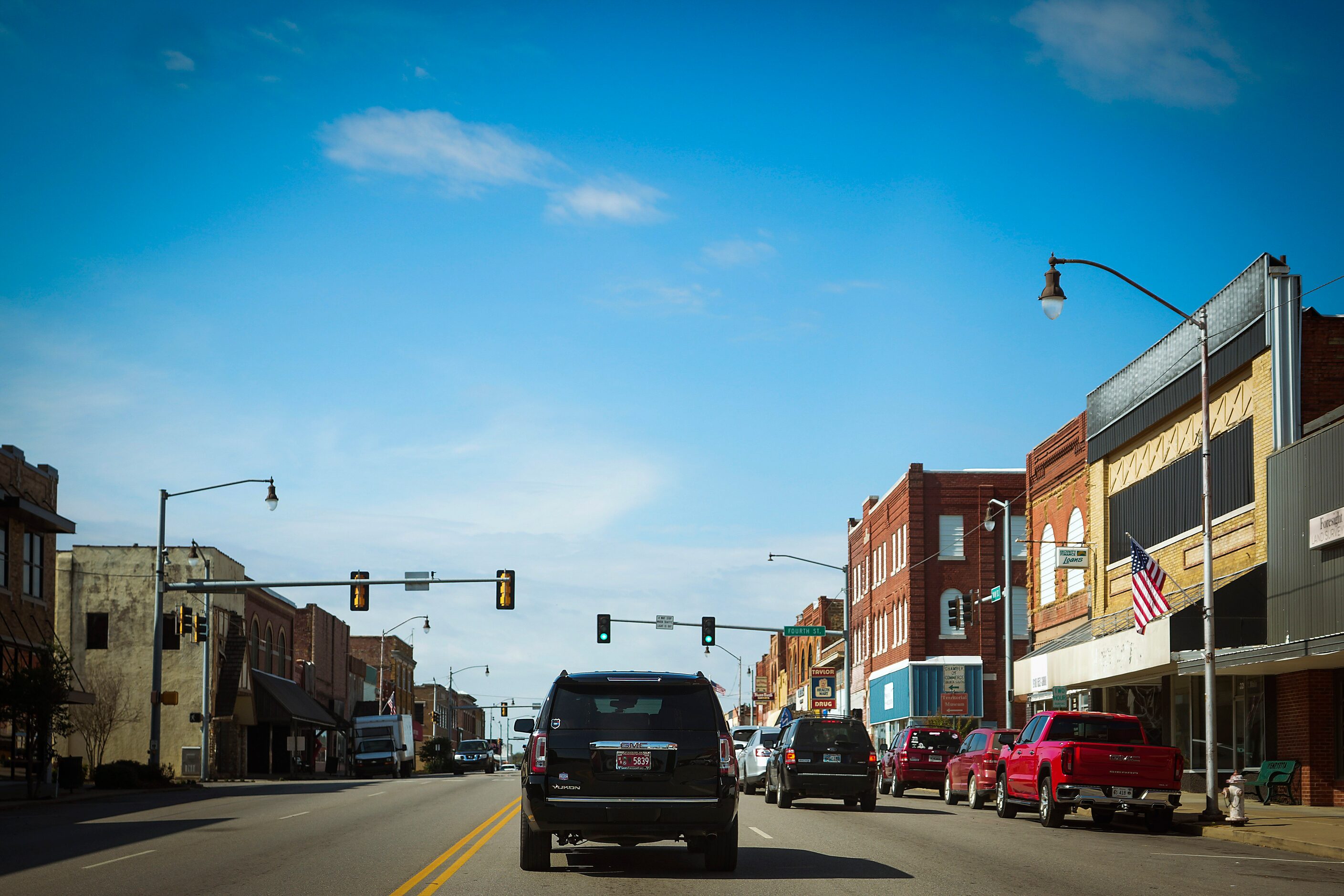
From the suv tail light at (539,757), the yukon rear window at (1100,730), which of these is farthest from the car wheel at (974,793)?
the suv tail light at (539,757)

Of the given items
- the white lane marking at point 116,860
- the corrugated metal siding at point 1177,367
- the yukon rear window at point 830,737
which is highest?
the corrugated metal siding at point 1177,367

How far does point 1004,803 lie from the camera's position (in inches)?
1034

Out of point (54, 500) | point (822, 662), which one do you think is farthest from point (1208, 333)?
point (822, 662)

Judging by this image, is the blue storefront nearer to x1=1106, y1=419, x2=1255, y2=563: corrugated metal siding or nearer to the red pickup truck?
x1=1106, y1=419, x2=1255, y2=563: corrugated metal siding

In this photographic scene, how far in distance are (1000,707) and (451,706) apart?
108 metres

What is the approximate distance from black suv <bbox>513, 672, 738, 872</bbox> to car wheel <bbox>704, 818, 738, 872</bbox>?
0.02 metres

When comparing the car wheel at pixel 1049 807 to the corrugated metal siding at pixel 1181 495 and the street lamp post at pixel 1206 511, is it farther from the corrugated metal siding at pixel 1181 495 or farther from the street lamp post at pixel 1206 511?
the corrugated metal siding at pixel 1181 495

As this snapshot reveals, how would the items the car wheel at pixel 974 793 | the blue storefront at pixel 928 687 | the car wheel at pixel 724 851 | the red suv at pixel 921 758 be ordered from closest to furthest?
the car wheel at pixel 724 851 < the car wheel at pixel 974 793 < the red suv at pixel 921 758 < the blue storefront at pixel 928 687

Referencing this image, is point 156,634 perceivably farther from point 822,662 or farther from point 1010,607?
point 822,662

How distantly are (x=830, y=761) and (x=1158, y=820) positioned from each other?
6150 millimetres

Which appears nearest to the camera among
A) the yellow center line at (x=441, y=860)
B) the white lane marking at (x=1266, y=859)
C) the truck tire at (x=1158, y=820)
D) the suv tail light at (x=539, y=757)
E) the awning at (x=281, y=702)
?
the yellow center line at (x=441, y=860)

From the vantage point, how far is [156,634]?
4303cm

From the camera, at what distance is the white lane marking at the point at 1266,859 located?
17672mm

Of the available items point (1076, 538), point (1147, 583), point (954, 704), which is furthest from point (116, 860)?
point (1076, 538)
